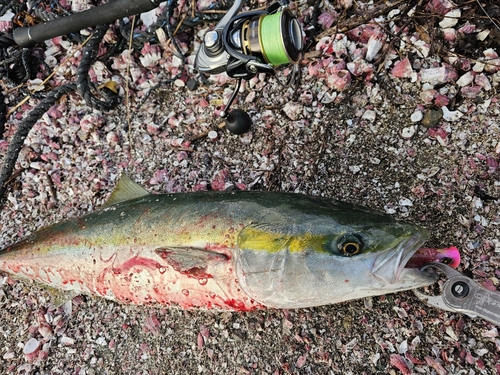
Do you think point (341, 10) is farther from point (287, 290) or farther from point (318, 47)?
point (287, 290)

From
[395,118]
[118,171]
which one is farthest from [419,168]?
[118,171]

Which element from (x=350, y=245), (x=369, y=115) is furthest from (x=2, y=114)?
(x=350, y=245)

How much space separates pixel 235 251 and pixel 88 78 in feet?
7.11

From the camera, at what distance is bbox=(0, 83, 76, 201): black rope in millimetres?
3125

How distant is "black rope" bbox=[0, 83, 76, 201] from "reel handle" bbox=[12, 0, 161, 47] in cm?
A: 42

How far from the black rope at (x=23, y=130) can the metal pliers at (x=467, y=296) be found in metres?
3.08

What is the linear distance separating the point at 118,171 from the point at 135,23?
4.29ft

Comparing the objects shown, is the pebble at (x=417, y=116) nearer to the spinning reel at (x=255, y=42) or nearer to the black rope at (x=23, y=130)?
the spinning reel at (x=255, y=42)

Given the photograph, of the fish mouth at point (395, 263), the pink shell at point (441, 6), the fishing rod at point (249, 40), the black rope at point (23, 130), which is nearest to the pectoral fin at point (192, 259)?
the fish mouth at point (395, 263)

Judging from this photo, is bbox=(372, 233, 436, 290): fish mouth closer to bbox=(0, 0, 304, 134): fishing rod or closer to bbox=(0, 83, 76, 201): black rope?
bbox=(0, 0, 304, 134): fishing rod

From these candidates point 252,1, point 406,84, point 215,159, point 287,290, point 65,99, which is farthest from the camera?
point 65,99

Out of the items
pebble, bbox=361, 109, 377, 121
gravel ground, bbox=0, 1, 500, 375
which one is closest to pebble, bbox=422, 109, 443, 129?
gravel ground, bbox=0, 1, 500, 375

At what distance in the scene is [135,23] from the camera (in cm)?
326

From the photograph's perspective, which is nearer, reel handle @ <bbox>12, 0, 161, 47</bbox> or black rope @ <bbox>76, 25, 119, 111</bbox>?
reel handle @ <bbox>12, 0, 161, 47</bbox>
